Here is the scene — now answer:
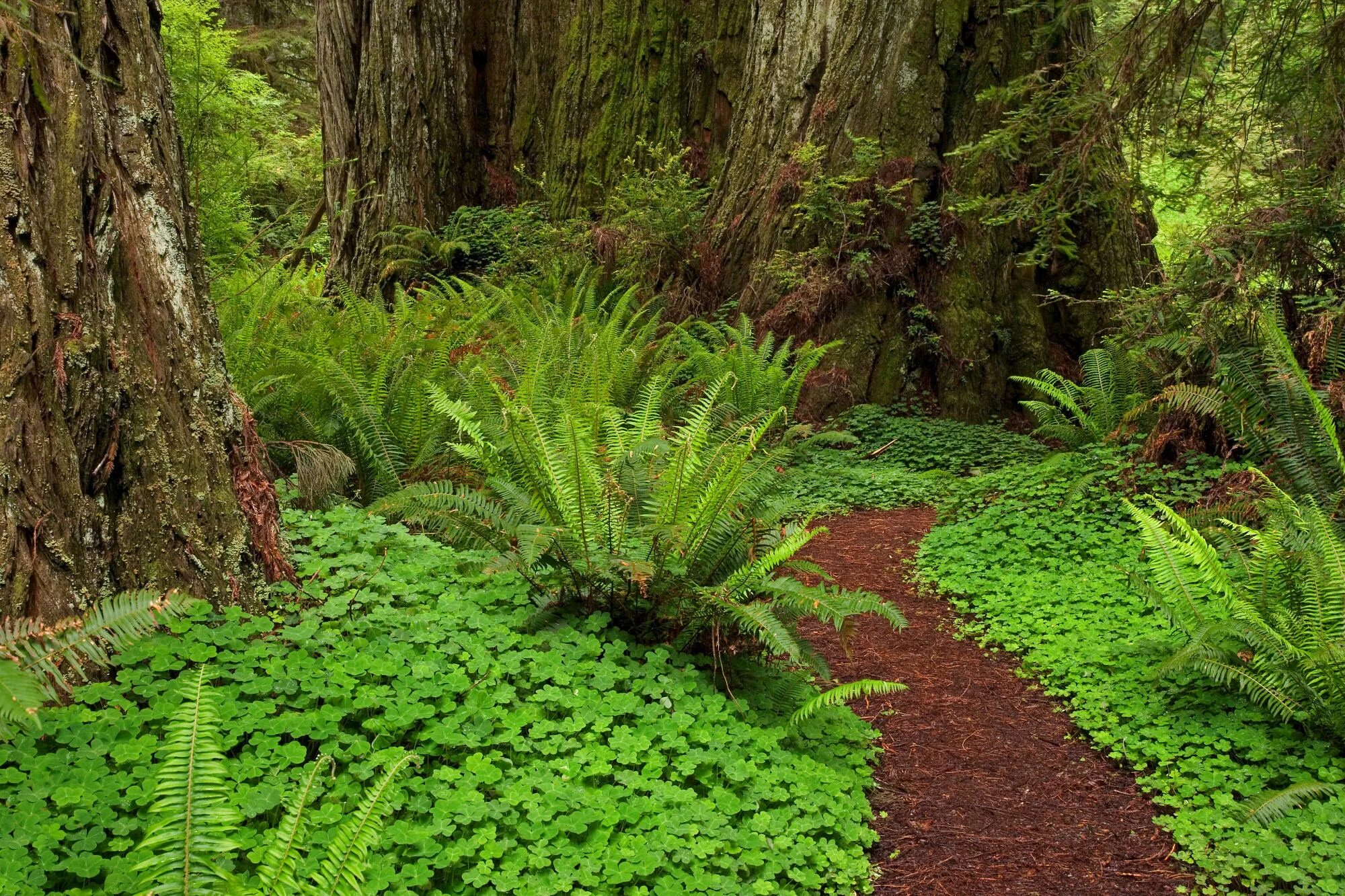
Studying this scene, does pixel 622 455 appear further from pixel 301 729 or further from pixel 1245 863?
pixel 1245 863

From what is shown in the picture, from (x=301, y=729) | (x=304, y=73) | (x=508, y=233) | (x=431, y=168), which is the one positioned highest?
(x=304, y=73)

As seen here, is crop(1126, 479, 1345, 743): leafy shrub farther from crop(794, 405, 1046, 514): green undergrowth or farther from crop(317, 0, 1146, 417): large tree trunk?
crop(317, 0, 1146, 417): large tree trunk

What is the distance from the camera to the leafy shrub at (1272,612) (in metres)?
3.32

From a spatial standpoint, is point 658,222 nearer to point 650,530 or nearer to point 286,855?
point 650,530

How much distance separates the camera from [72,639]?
234cm

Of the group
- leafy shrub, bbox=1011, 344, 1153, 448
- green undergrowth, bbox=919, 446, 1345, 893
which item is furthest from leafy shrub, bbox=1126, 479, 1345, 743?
leafy shrub, bbox=1011, 344, 1153, 448

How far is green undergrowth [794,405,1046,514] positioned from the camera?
6598 millimetres

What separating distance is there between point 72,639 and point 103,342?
36.1 inches

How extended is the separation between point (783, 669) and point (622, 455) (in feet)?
3.69

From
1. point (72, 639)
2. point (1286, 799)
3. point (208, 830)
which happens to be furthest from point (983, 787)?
point (72, 639)

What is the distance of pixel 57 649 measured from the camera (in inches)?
91.2

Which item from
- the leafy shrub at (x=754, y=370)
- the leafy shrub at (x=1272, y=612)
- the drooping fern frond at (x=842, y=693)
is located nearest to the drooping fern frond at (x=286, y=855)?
the drooping fern frond at (x=842, y=693)

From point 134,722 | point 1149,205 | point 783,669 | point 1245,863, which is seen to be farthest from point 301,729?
point 1149,205

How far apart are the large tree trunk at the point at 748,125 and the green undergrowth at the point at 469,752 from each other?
4.88 meters
